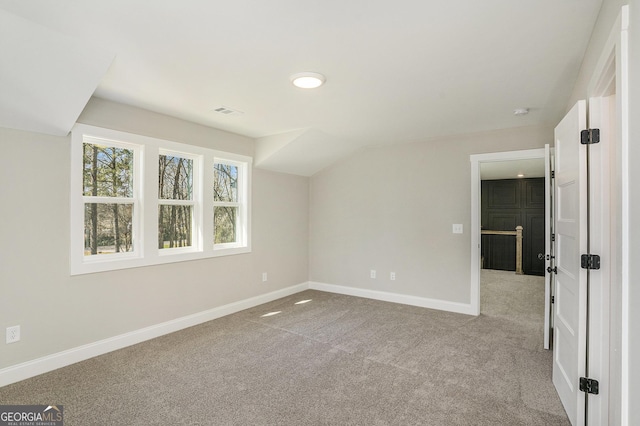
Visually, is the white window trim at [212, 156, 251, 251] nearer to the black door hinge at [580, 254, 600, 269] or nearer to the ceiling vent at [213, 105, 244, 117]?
the ceiling vent at [213, 105, 244, 117]

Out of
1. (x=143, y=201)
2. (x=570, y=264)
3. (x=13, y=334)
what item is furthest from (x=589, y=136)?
(x=13, y=334)

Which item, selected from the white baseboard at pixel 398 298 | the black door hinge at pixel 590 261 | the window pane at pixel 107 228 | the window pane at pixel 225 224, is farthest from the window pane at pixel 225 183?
the black door hinge at pixel 590 261

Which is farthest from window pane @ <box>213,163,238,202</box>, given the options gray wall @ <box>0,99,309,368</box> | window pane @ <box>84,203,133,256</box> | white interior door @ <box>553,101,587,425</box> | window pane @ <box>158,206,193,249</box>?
white interior door @ <box>553,101,587,425</box>

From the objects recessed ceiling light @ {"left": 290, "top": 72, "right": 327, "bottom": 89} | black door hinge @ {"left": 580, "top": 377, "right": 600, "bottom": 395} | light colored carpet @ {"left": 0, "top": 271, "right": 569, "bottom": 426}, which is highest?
recessed ceiling light @ {"left": 290, "top": 72, "right": 327, "bottom": 89}

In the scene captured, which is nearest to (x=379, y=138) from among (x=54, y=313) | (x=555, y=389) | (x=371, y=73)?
(x=371, y=73)

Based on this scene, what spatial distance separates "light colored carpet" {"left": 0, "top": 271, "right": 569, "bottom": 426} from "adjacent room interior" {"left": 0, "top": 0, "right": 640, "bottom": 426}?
22 mm

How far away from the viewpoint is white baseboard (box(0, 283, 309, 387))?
2594 mm

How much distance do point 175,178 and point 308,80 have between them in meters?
2.16

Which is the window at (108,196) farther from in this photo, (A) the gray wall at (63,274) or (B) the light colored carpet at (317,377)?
(B) the light colored carpet at (317,377)

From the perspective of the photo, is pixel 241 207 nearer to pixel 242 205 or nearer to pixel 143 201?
pixel 242 205

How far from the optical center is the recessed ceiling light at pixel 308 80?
2592 mm

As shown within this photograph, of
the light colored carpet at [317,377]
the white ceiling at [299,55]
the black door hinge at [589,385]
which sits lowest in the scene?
the light colored carpet at [317,377]

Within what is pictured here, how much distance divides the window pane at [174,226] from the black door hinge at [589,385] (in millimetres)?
3858

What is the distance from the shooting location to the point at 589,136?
189 centimetres
